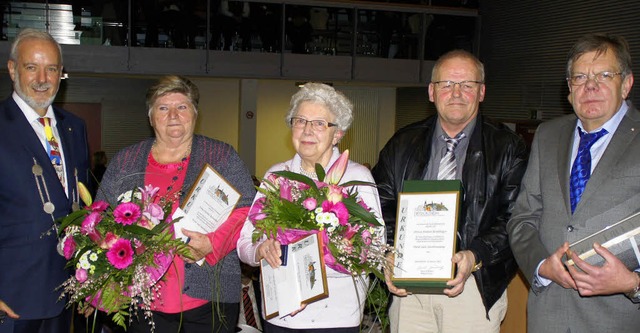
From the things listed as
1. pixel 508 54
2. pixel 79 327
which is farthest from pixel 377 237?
pixel 508 54

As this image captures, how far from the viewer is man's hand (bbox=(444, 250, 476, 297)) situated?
9.20 feet

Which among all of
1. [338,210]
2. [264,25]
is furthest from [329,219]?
[264,25]

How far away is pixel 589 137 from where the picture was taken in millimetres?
2803

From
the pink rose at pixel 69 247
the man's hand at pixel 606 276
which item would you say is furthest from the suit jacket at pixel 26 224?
the man's hand at pixel 606 276

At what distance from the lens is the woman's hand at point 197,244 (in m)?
2.90

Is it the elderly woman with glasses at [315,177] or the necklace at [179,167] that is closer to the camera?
the elderly woman with glasses at [315,177]

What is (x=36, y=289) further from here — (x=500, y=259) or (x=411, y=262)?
(x=500, y=259)

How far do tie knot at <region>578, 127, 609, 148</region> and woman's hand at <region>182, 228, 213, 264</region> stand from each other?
1.72m

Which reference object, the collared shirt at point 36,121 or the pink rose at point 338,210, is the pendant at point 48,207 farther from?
the pink rose at point 338,210

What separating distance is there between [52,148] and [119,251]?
0.91 m

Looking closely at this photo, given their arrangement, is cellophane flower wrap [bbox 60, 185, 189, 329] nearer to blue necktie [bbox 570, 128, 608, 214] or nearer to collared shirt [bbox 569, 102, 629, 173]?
blue necktie [bbox 570, 128, 608, 214]

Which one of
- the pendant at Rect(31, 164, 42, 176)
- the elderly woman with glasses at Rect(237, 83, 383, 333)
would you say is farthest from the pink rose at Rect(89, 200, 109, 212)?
the elderly woman with glasses at Rect(237, 83, 383, 333)

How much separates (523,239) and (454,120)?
25.0 inches

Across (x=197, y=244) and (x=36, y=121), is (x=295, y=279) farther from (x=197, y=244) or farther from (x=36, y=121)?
(x=36, y=121)
